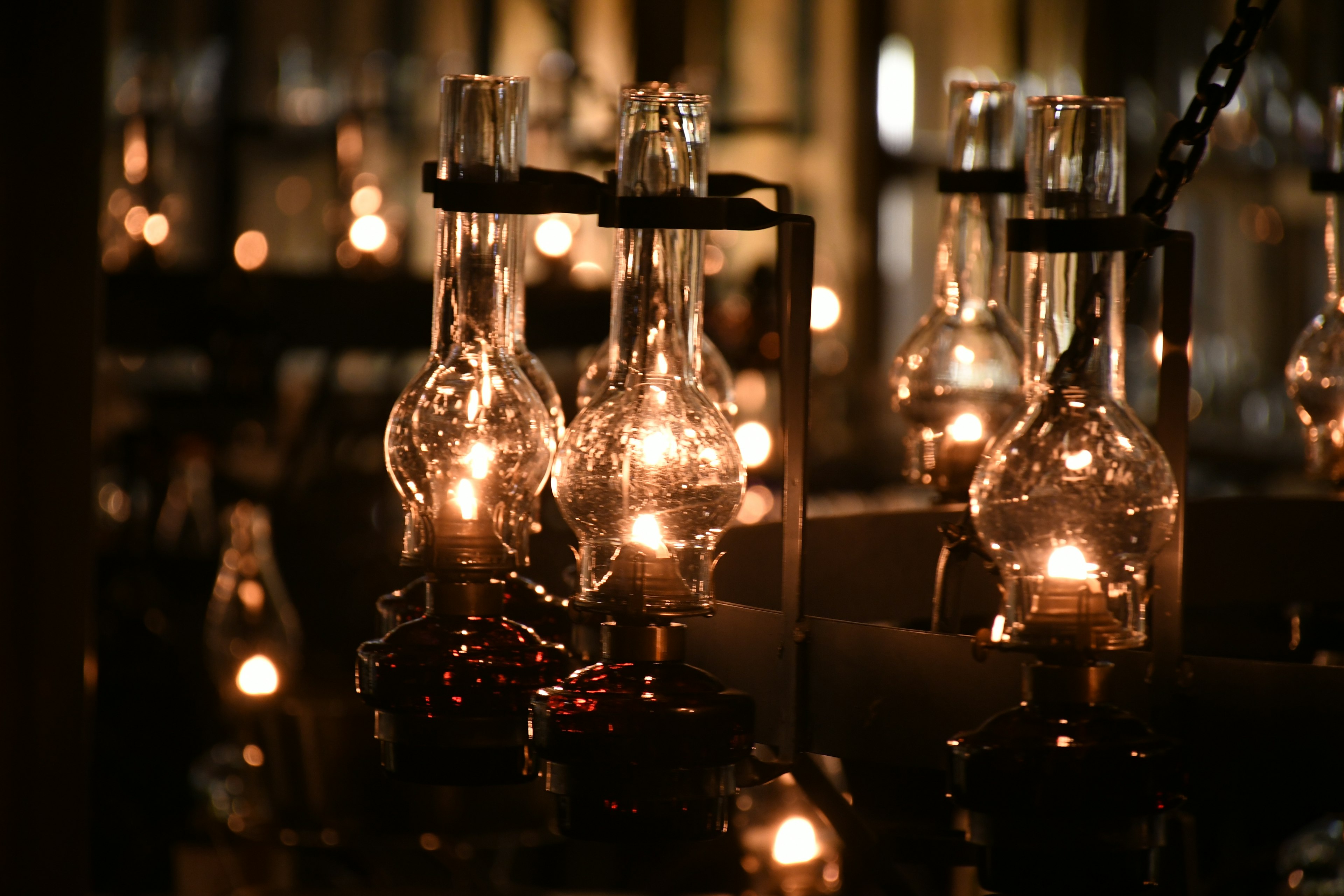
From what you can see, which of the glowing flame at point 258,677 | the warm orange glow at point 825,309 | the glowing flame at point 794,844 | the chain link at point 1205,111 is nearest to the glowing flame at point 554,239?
the warm orange glow at point 825,309

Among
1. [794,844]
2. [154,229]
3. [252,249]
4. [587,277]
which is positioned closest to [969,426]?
[794,844]

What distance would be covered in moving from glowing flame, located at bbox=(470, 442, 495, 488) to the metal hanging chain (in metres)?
0.29

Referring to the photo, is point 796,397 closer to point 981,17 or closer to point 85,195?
point 85,195

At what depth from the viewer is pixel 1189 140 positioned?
2.53 ft

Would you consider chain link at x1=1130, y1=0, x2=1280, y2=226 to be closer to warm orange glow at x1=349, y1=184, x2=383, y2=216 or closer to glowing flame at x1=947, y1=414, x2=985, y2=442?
glowing flame at x1=947, y1=414, x2=985, y2=442

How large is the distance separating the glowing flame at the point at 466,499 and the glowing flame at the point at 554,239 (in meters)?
2.79

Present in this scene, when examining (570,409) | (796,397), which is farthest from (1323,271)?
(796,397)

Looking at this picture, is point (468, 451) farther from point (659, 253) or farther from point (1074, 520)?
point (1074, 520)

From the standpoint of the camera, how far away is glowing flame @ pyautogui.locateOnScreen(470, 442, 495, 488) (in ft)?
2.72

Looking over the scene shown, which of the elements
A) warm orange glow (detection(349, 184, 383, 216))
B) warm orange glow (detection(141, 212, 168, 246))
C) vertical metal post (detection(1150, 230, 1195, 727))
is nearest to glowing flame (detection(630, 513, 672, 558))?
vertical metal post (detection(1150, 230, 1195, 727))

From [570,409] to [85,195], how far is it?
808 mm

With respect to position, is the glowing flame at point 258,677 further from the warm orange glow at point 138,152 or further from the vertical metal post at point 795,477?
the vertical metal post at point 795,477

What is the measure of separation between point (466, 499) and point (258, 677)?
165 centimetres

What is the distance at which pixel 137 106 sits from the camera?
15.5 ft
